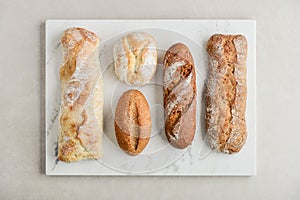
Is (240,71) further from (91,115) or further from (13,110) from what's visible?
(13,110)

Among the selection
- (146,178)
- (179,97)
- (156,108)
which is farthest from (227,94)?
(146,178)

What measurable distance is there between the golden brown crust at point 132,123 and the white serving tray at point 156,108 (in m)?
0.07

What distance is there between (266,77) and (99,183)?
991 millimetres

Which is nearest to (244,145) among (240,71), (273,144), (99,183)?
(273,144)

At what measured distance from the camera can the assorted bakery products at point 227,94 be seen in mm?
2000

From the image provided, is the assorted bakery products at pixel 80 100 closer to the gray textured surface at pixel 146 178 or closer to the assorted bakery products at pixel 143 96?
the assorted bakery products at pixel 143 96

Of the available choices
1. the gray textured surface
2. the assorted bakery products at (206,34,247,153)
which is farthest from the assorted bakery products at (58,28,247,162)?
the gray textured surface

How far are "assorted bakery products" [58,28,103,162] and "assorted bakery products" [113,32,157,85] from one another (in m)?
0.13

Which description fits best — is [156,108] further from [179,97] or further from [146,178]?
[146,178]

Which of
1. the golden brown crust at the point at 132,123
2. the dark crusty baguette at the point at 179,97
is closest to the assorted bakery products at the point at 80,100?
the golden brown crust at the point at 132,123

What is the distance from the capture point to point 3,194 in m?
2.13

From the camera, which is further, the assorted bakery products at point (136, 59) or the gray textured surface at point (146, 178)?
the gray textured surface at point (146, 178)

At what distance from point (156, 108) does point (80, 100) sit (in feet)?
1.20

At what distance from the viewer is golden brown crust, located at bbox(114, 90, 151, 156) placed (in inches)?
77.3
